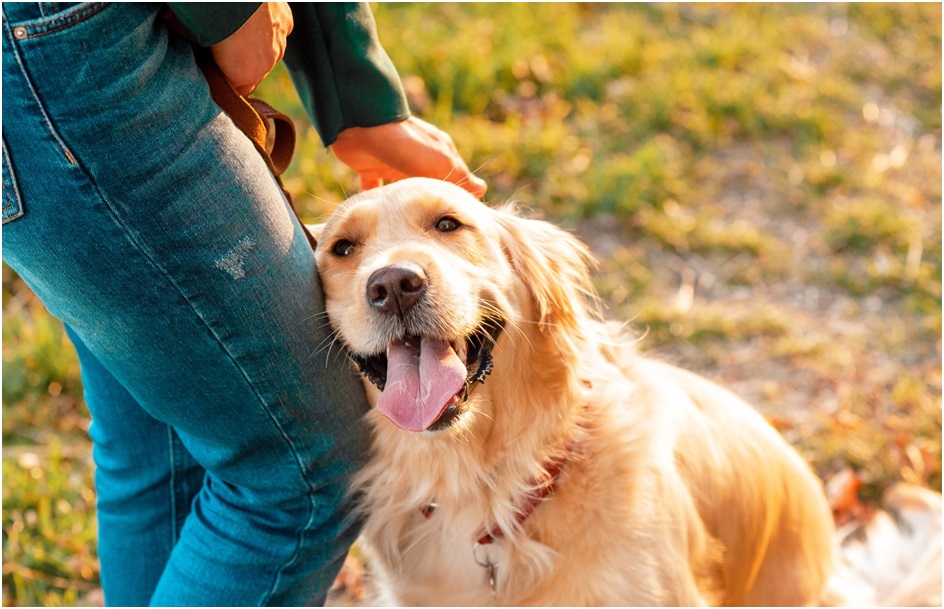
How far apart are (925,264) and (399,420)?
337 cm

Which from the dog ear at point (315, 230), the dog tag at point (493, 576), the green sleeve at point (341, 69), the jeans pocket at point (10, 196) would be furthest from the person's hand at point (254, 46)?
the dog tag at point (493, 576)

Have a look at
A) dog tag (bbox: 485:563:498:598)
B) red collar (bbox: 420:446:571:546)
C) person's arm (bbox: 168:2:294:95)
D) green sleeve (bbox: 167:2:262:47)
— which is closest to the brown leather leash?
person's arm (bbox: 168:2:294:95)

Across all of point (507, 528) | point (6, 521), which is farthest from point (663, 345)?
point (6, 521)

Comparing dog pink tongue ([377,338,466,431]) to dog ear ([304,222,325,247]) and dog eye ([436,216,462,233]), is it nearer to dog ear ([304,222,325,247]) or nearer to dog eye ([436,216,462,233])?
dog eye ([436,216,462,233])

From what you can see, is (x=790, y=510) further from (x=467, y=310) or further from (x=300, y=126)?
(x=300, y=126)

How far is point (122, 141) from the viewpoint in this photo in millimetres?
1438

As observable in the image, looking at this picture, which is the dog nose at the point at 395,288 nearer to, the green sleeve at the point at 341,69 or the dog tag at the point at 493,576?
the green sleeve at the point at 341,69

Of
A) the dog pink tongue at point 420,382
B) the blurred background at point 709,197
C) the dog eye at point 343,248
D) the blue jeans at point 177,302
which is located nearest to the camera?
the blue jeans at point 177,302

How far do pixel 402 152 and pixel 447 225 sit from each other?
21 cm

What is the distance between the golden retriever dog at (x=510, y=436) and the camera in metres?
1.94

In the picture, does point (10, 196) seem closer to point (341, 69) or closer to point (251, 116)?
point (251, 116)

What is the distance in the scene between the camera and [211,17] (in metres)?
1.48

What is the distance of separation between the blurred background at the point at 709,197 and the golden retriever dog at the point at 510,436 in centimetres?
54

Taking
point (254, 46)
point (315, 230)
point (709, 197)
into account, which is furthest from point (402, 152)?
point (709, 197)
